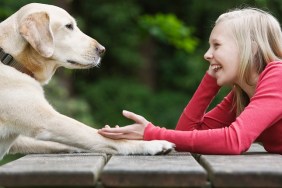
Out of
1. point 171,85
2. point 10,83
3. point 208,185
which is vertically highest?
point 208,185

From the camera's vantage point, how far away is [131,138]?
2779 mm

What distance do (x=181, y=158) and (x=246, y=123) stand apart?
355mm

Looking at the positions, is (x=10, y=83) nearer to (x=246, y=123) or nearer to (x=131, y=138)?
(x=131, y=138)

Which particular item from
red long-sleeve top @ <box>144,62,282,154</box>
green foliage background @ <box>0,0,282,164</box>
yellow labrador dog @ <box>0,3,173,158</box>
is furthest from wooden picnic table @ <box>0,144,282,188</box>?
green foliage background @ <box>0,0,282,164</box>

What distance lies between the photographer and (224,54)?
2873 millimetres

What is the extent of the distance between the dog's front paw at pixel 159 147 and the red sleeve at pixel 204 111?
0.69m

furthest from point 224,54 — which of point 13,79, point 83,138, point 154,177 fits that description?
point 154,177

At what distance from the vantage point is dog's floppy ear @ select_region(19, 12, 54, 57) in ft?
11.3

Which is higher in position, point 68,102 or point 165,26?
point 165,26

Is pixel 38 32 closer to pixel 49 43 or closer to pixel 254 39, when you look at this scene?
pixel 49 43

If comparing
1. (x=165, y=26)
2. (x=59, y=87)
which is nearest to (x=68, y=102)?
(x=59, y=87)

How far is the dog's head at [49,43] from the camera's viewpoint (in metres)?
3.46

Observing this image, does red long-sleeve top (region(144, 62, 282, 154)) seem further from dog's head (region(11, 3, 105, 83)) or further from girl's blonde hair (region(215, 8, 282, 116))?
dog's head (region(11, 3, 105, 83))

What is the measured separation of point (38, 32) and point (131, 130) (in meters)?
1.03
